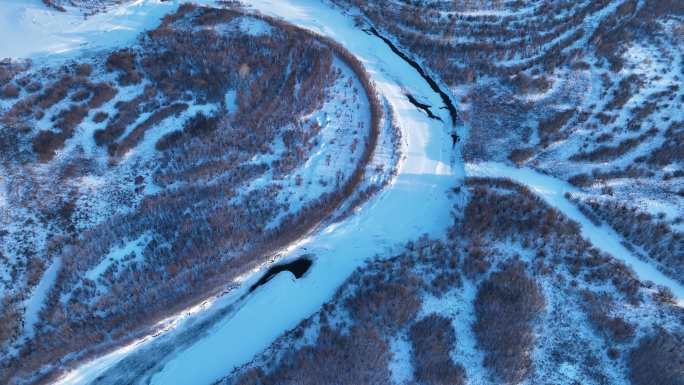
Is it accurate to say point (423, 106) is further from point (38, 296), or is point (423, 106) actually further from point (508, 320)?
point (38, 296)

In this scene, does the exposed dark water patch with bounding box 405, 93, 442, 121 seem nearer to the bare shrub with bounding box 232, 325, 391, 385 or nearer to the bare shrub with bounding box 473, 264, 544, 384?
the bare shrub with bounding box 473, 264, 544, 384

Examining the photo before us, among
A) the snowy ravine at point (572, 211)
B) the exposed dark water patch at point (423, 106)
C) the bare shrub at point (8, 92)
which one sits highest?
the exposed dark water patch at point (423, 106)

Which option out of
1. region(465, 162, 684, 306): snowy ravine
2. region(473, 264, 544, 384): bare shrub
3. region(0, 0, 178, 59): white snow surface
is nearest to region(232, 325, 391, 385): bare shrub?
region(473, 264, 544, 384): bare shrub

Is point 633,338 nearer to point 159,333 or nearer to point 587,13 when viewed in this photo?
point 587,13

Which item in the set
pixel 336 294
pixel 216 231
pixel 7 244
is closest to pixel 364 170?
pixel 336 294

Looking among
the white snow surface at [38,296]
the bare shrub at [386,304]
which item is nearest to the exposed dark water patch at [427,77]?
the bare shrub at [386,304]

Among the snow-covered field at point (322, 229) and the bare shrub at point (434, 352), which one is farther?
the snow-covered field at point (322, 229)

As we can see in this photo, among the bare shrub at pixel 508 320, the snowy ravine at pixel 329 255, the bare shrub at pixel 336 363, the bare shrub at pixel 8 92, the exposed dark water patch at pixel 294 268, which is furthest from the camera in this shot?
the bare shrub at pixel 8 92

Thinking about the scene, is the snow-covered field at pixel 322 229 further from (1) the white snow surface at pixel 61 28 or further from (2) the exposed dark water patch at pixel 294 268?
(2) the exposed dark water patch at pixel 294 268

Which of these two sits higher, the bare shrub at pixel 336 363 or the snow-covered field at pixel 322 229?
the snow-covered field at pixel 322 229
